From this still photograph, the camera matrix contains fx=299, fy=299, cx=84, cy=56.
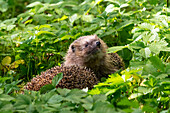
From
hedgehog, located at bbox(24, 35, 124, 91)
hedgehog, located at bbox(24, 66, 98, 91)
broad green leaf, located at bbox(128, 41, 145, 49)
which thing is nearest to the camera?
broad green leaf, located at bbox(128, 41, 145, 49)

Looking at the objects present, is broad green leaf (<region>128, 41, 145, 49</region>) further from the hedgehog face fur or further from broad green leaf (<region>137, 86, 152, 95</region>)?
the hedgehog face fur

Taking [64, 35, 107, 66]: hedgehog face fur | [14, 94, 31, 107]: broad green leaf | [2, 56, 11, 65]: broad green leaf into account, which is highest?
[64, 35, 107, 66]: hedgehog face fur

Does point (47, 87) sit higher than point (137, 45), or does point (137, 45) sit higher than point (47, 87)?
point (137, 45)

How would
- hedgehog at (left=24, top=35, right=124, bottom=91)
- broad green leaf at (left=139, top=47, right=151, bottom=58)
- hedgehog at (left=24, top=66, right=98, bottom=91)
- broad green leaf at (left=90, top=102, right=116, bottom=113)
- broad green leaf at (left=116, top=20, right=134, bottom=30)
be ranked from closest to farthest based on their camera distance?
broad green leaf at (left=90, top=102, right=116, bottom=113)
broad green leaf at (left=139, top=47, right=151, bottom=58)
hedgehog at (left=24, top=66, right=98, bottom=91)
hedgehog at (left=24, top=35, right=124, bottom=91)
broad green leaf at (left=116, top=20, right=134, bottom=30)

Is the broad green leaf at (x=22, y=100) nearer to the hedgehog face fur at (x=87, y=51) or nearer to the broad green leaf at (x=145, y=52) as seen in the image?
the broad green leaf at (x=145, y=52)

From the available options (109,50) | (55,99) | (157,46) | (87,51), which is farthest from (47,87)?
(87,51)

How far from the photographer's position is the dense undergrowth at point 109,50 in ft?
9.62

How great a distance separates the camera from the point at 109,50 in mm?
3832

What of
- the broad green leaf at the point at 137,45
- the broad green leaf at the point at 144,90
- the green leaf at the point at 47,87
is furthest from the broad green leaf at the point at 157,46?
the green leaf at the point at 47,87

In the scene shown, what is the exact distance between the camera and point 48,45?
592cm

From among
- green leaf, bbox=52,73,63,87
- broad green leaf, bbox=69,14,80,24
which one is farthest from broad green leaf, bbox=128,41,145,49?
broad green leaf, bbox=69,14,80,24

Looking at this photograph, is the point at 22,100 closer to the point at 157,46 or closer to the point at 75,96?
the point at 75,96

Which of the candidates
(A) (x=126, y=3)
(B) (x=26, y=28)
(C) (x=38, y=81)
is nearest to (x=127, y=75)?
(C) (x=38, y=81)

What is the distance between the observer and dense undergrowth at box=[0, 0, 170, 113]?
293cm
